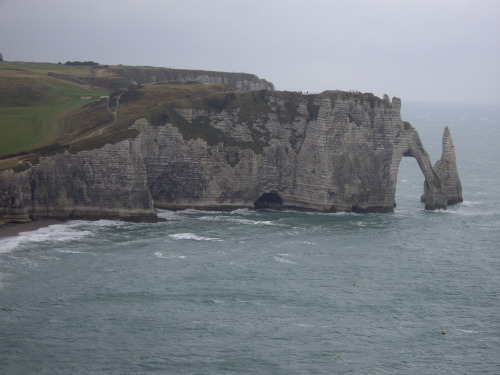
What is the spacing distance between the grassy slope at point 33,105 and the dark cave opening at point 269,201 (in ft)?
91.9

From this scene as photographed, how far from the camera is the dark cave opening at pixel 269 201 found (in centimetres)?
9556

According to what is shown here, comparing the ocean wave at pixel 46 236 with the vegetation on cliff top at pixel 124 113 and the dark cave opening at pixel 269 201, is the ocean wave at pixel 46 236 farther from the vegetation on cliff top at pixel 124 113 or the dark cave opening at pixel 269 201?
the dark cave opening at pixel 269 201

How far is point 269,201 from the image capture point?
96125 millimetres

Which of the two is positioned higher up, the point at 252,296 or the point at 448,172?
the point at 448,172

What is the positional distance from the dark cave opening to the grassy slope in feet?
91.9

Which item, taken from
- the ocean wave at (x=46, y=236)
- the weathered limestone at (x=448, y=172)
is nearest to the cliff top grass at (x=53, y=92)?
the ocean wave at (x=46, y=236)

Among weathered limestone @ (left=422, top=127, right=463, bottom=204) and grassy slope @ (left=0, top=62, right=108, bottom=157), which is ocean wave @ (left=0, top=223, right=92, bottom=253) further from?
weathered limestone @ (left=422, top=127, right=463, bottom=204)

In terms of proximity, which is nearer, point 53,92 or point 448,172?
point 448,172

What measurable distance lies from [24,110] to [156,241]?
1790 inches

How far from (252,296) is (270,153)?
3868 centimetres

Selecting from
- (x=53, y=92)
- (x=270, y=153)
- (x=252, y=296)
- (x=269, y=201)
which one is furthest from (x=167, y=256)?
(x=53, y=92)

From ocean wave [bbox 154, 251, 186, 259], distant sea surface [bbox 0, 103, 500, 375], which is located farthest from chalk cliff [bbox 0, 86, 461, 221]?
ocean wave [bbox 154, 251, 186, 259]

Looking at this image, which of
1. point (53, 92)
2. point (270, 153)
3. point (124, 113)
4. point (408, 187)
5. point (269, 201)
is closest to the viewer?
point (270, 153)

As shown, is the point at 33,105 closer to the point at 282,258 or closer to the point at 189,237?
the point at 189,237
